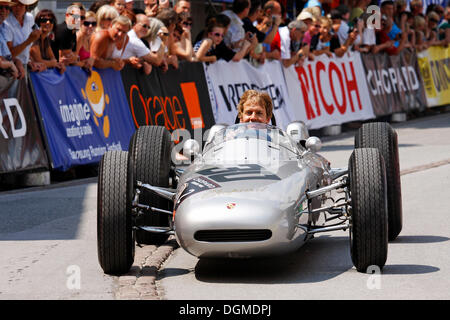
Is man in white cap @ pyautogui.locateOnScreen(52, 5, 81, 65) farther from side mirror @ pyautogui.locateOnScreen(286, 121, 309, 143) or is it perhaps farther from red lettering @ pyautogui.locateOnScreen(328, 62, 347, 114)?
red lettering @ pyautogui.locateOnScreen(328, 62, 347, 114)

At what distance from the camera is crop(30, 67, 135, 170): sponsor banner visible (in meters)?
12.9

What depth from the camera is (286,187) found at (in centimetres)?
712

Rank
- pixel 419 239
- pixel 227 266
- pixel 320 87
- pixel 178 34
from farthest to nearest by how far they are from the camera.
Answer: pixel 320 87
pixel 178 34
pixel 419 239
pixel 227 266

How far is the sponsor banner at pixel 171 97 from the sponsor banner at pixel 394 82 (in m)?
6.62

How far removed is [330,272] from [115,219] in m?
1.56

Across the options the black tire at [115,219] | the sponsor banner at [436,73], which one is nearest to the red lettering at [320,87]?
the sponsor banner at [436,73]

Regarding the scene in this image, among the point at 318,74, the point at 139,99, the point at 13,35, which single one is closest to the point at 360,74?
the point at 318,74

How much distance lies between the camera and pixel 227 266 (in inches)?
296

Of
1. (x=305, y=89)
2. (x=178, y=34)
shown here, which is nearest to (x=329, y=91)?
(x=305, y=89)

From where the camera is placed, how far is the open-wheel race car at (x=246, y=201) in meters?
6.73

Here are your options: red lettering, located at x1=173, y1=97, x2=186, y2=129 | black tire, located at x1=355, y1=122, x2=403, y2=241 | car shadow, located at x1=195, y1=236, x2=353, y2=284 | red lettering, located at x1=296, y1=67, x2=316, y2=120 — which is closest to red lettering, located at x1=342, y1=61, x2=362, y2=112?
red lettering, located at x1=296, y1=67, x2=316, y2=120

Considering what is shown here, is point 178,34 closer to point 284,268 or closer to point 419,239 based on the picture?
point 419,239

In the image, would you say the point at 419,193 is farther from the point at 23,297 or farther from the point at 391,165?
the point at 23,297

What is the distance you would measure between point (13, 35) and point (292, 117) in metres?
7.20
